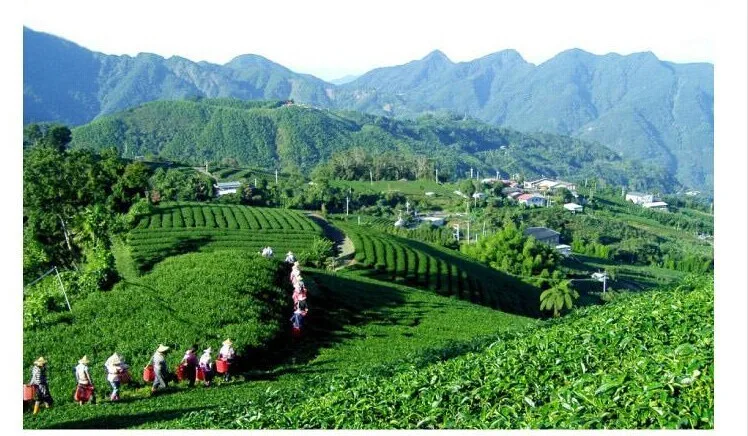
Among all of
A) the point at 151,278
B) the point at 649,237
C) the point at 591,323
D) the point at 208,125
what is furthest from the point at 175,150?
the point at 591,323

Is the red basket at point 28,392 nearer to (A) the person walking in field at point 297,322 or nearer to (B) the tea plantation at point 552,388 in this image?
(B) the tea plantation at point 552,388

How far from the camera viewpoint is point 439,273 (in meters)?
29.2

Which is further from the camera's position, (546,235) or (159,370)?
(546,235)

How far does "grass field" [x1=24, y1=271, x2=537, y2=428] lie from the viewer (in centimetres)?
817

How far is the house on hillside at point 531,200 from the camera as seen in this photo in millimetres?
90062

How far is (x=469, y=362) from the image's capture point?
23.2 feet

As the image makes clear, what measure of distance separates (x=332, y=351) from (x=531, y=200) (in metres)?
82.2

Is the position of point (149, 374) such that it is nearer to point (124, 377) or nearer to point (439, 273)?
point (124, 377)

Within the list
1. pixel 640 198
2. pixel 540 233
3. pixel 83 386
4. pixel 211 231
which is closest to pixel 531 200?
pixel 540 233

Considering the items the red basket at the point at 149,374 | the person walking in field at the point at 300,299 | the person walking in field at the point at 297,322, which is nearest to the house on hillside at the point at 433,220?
the person walking in field at the point at 300,299

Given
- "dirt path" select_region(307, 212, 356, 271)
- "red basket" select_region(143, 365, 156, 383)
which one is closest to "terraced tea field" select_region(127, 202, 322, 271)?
"dirt path" select_region(307, 212, 356, 271)

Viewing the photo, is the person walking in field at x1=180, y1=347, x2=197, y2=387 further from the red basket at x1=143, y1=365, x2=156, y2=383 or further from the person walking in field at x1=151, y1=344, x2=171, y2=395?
the red basket at x1=143, y1=365, x2=156, y2=383

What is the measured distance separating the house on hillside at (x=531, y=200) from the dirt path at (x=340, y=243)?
57.6m
